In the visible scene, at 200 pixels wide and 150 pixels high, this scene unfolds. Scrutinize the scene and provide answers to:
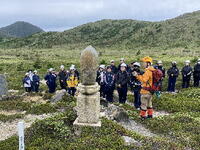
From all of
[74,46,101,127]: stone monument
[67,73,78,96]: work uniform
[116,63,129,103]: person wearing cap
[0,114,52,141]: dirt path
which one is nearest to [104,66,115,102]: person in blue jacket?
[116,63,129,103]: person wearing cap

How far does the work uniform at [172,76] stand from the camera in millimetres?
24656

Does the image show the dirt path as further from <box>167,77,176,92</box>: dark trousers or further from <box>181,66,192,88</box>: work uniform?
<box>181,66,192,88</box>: work uniform

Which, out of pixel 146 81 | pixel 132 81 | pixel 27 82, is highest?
pixel 146 81

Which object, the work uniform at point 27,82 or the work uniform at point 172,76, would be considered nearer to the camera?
the work uniform at point 27,82

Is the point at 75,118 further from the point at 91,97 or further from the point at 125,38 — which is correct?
the point at 125,38

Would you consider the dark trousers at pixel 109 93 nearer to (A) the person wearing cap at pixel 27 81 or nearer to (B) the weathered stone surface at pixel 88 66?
(A) the person wearing cap at pixel 27 81

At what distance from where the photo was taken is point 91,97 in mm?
11938

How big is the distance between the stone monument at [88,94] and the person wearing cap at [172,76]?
13.6m

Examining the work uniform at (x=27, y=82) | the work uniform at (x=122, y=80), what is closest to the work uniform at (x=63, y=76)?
the work uniform at (x=27, y=82)

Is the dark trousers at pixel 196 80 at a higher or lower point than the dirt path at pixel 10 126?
higher

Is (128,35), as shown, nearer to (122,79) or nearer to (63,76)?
(63,76)

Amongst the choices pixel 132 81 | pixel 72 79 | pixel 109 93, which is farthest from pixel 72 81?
pixel 132 81

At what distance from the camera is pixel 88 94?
1198 cm

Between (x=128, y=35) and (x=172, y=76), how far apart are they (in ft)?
221
